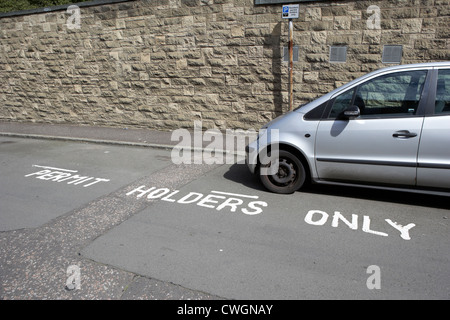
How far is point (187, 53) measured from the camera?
9.24 m

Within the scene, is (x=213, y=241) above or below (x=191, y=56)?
below

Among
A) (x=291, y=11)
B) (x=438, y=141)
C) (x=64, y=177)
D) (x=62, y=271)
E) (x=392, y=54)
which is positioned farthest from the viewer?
(x=291, y=11)

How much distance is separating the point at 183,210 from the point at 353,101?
2760 mm

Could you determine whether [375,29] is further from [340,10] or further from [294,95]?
[294,95]

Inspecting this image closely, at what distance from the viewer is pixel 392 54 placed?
291 inches

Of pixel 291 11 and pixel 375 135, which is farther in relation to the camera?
pixel 291 11

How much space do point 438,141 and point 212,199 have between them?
119 inches

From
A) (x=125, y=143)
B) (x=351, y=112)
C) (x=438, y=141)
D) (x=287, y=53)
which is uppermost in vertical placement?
(x=287, y=53)

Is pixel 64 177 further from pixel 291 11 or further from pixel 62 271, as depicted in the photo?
pixel 291 11

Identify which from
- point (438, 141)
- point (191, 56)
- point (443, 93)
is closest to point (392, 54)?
point (443, 93)

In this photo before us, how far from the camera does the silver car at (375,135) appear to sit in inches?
159

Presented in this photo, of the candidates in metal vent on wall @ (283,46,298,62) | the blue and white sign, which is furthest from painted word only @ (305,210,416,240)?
the blue and white sign
